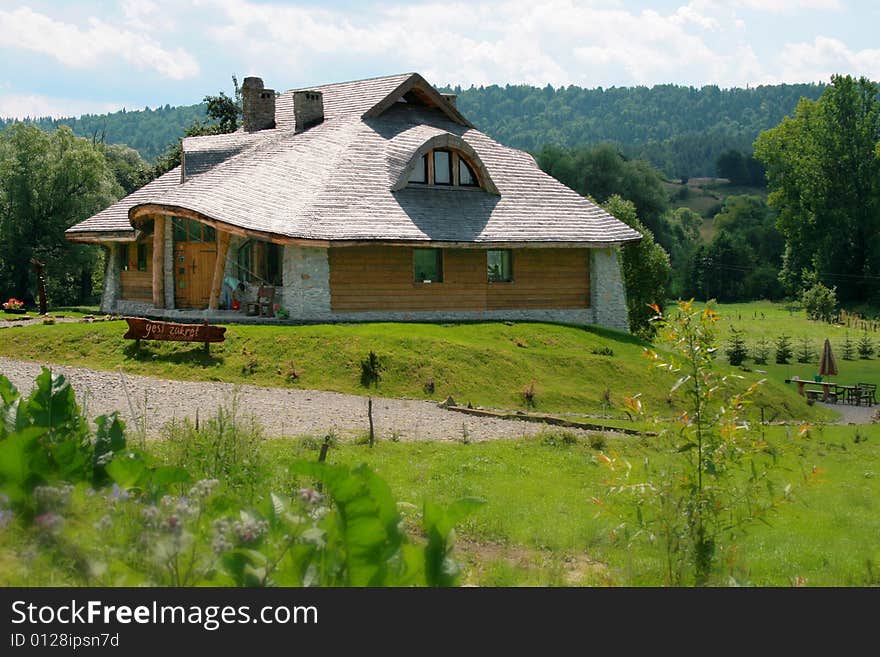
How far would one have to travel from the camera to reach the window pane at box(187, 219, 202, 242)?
35.8 metres

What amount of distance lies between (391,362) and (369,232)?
267 inches

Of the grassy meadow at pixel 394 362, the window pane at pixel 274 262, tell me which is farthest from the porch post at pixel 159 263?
the grassy meadow at pixel 394 362

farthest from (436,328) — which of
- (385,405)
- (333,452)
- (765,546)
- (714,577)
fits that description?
(714,577)

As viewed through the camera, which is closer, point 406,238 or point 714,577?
point 714,577

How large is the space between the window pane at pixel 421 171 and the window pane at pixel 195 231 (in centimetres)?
770

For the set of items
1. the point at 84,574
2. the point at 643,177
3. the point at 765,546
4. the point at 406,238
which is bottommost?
the point at 765,546

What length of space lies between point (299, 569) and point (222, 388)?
18.1m

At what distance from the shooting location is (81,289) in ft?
222

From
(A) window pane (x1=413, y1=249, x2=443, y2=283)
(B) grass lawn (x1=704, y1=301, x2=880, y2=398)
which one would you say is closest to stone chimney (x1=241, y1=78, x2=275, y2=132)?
(A) window pane (x1=413, y1=249, x2=443, y2=283)

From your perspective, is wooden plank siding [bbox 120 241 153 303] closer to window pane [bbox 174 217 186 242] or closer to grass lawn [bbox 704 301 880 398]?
window pane [bbox 174 217 186 242]

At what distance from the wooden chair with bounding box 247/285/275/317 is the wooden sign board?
5327 millimetres

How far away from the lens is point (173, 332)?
27297 mm

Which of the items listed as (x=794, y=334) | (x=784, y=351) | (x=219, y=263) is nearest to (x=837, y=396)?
(x=784, y=351)
